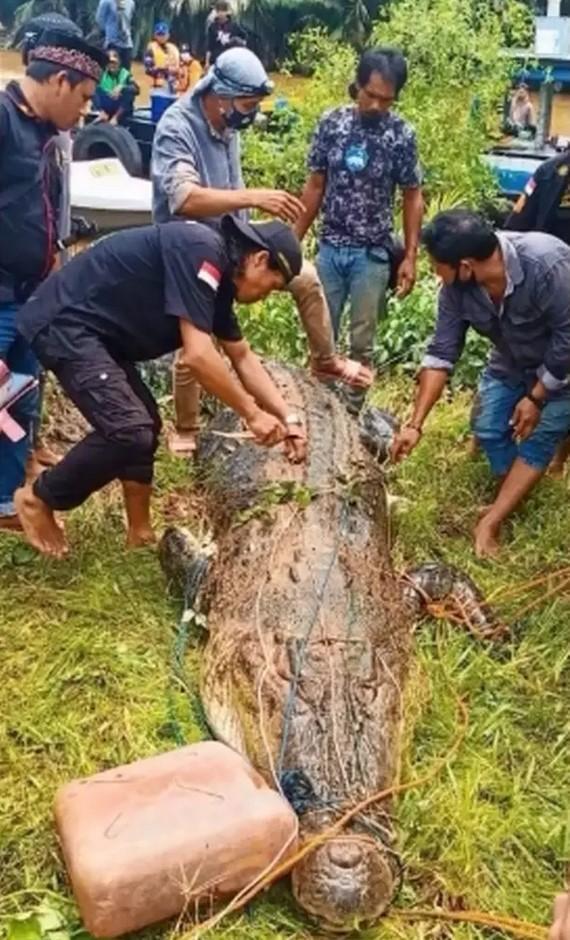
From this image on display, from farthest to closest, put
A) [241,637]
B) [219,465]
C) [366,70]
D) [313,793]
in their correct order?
[366,70]
[219,465]
[241,637]
[313,793]

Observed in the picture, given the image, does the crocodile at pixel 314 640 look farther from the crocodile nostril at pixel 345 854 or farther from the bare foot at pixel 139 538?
the bare foot at pixel 139 538

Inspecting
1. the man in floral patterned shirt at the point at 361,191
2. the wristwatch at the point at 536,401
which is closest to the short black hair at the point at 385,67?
the man in floral patterned shirt at the point at 361,191

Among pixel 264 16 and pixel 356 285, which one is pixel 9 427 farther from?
pixel 264 16

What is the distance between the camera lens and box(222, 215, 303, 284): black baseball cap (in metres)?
4.18

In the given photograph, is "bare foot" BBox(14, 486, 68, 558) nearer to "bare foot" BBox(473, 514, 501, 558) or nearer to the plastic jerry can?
the plastic jerry can

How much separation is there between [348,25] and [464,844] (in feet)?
81.8

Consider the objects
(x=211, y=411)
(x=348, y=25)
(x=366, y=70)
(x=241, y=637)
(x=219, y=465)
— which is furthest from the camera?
(x=348, y=25)

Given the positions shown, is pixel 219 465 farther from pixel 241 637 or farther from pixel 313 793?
pixel 313 793

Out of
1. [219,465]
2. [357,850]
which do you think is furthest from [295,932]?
[219,465]

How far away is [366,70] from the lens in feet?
18.3

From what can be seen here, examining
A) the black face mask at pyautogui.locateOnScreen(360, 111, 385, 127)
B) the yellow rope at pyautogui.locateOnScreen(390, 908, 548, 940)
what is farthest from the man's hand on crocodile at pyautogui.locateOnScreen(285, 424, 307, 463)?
the yellow rope at pyautogui.locateOnScreen(390, 908, 548, 940)

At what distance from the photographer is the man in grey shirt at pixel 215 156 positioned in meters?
5.05

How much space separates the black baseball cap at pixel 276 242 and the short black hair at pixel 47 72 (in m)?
0.81

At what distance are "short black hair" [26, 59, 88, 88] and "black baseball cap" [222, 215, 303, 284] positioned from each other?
2.66ft
